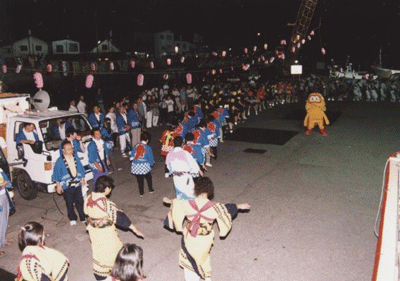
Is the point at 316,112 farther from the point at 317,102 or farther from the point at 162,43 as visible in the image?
the point at 162,43

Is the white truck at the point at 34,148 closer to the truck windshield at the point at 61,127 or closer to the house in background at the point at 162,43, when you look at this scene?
the truck windshield at the point at 61,127

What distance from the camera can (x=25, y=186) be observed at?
8578mm

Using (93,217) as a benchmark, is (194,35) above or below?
above

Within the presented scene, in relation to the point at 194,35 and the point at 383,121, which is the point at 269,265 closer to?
the point at 383,121

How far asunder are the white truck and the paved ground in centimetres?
48

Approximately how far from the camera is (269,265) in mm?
5551

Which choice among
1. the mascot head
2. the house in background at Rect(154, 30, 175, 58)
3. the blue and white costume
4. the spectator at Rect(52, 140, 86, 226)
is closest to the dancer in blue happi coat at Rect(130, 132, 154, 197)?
the spectator at Rect(52, 140, 86, 226)

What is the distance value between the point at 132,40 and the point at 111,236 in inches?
2804

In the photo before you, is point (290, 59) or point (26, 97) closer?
point (26, 97)

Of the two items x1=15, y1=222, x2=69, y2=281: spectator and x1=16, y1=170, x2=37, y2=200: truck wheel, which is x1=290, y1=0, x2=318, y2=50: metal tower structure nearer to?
x1=16, y1=170, x2=37, y2=200: truck wheel

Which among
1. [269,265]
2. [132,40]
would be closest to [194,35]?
[132,40]

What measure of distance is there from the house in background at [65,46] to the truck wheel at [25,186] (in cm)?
6054

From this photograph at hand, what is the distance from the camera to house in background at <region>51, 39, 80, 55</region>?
63.8 metres

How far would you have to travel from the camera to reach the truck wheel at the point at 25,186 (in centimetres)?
842
